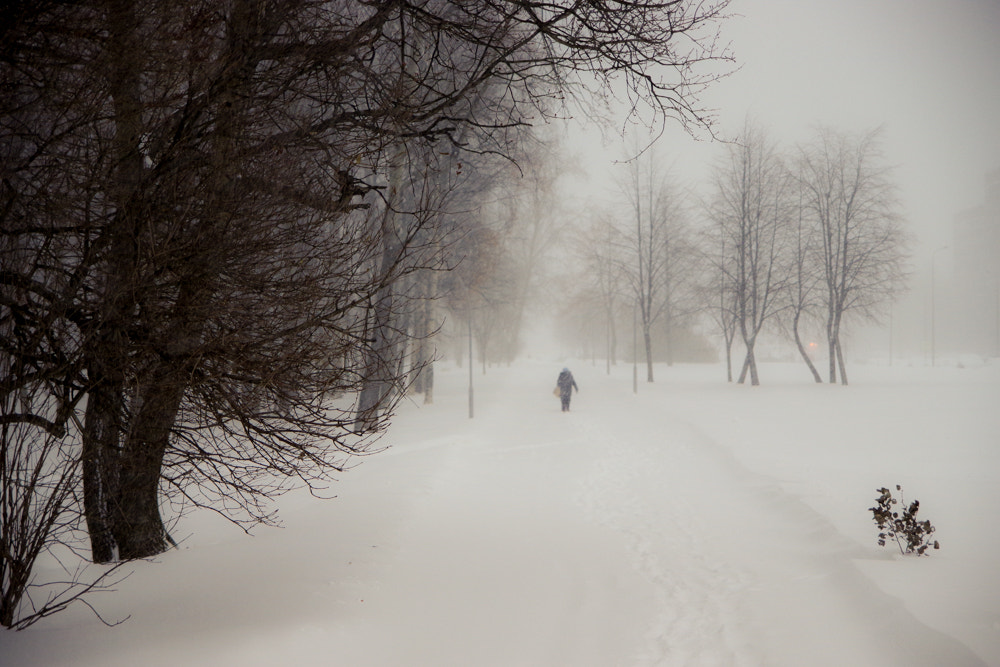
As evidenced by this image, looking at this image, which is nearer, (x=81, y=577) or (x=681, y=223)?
(x=81, y=577)

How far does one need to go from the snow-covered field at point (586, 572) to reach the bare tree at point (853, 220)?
52.2 ft

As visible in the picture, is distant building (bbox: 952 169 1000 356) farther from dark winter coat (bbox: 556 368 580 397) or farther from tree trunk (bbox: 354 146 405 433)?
tree trunk (bbox: 354 146 405 433)

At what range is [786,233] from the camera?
88.7 ft

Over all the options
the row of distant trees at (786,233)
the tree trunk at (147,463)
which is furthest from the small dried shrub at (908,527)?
the row of distant trees at (786,233)

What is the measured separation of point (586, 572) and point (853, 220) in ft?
86.9

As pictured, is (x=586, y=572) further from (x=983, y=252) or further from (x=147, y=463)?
(x=983, y=252)

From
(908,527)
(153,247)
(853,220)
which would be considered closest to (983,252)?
(853,220)

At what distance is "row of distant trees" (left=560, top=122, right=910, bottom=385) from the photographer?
2500 cm

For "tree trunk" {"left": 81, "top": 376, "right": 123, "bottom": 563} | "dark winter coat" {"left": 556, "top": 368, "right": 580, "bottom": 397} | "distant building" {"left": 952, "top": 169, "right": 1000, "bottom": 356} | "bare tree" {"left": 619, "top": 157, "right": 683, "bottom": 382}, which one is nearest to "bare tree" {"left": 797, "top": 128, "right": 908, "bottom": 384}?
"distant building" {"left": 952, "top": 169, "right": 1000, "bottom": 356}

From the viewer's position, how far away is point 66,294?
11.1ft

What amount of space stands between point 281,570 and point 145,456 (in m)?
1.68

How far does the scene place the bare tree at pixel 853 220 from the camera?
24.7 metres

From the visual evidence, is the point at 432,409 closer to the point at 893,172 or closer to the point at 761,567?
the point at 761,567

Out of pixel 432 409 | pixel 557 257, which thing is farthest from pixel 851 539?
pixel 557 257
